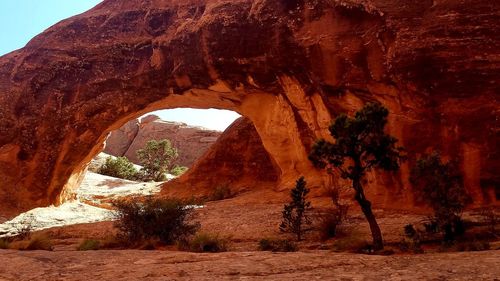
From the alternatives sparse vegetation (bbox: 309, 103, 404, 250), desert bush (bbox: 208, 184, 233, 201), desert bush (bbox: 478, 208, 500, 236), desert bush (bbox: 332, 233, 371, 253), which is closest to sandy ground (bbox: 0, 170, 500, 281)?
desert bush (bbox: 332, 233, 371, 253)

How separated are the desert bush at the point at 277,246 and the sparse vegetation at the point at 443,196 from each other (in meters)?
3.63

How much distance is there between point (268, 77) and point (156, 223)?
8.78 metres

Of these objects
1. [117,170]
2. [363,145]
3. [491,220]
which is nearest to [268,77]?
[363,145]

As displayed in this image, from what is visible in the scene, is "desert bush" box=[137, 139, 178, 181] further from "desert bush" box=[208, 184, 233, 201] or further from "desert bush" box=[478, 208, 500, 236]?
"desert bush" box=[478, 208, 500, 236]

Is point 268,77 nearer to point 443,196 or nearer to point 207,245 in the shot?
point 207,245

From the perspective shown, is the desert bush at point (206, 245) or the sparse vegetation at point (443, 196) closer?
the sparse vegetation at point (443, 196)

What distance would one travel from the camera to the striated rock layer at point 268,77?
537 inches

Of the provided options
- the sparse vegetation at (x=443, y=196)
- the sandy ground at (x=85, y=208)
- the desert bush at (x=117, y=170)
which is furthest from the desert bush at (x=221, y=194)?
the desert bush at (x=117, y=170)

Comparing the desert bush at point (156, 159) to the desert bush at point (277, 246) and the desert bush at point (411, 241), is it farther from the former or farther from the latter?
the desert bush at point (411, 241)

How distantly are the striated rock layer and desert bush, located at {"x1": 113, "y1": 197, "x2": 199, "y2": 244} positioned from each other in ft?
22.6

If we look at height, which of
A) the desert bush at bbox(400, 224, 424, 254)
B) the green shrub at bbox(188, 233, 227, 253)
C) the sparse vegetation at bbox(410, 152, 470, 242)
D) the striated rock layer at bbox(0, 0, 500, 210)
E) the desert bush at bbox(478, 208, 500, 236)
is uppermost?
the striated rock layer at bbox(0, 0, 500, 210)

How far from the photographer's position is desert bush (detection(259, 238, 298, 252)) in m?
10.2

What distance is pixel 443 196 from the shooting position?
10648 mm

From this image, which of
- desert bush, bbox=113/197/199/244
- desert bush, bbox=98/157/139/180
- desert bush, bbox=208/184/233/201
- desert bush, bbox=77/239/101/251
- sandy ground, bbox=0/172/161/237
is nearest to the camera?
desert bush, bbox=77/239/101/251
